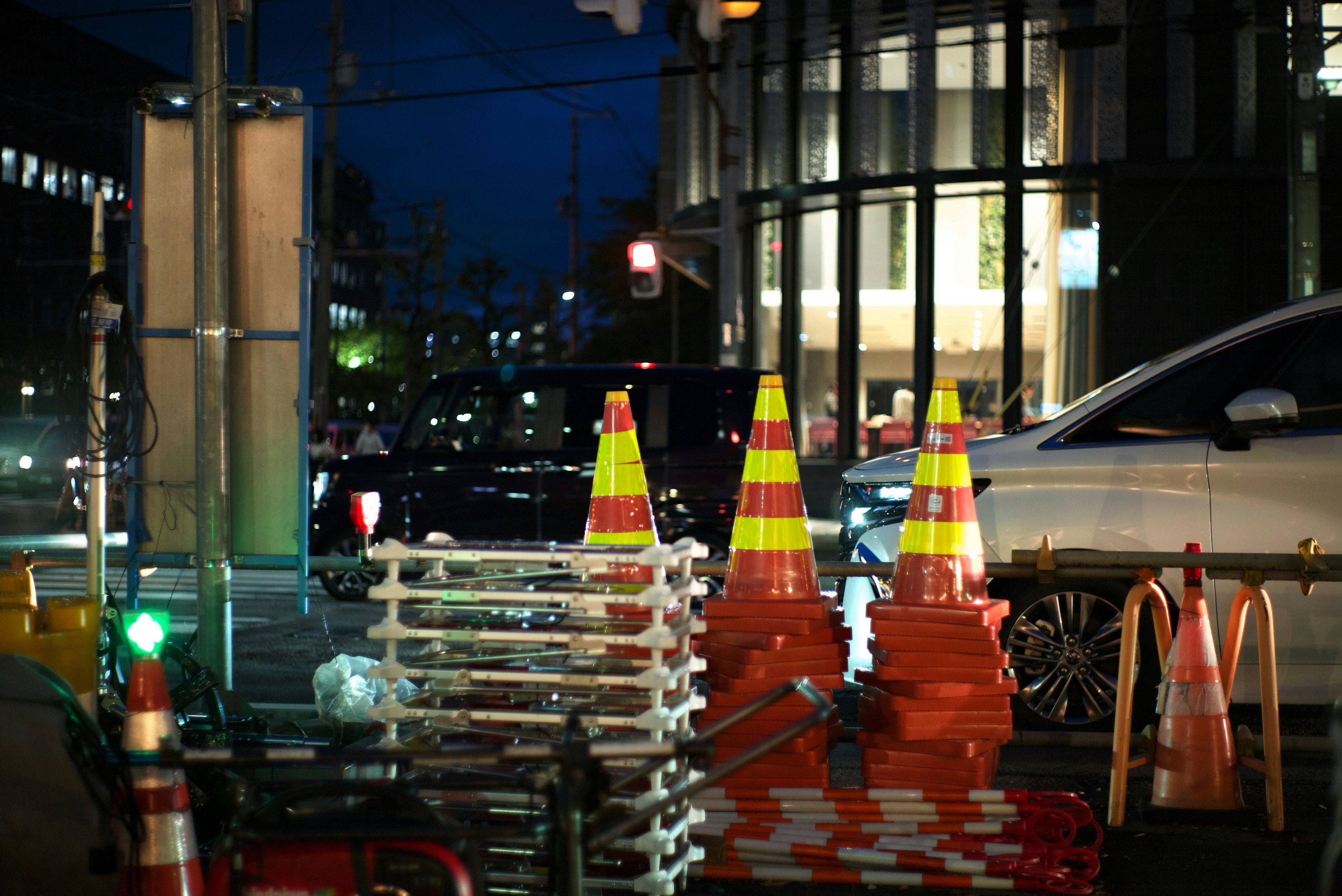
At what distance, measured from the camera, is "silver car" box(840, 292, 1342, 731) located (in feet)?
19.4

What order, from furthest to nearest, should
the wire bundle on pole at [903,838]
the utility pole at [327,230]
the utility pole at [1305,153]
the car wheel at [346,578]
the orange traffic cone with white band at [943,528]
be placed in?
1. the utility pole at [327,230]
2. the car wheel at [346,578]
3. the utility pole at [1305,153]
4. the orange traffic cone with white band at [943,528]
5. the wire bundle on pole at [903,838]

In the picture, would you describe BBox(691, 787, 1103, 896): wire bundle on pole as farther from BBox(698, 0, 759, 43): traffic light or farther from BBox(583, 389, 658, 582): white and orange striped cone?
BBox(698, 0, 759, 43): traffic light

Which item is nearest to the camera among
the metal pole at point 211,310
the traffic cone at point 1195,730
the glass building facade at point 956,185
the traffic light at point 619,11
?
the traffic cone at point 1195,730

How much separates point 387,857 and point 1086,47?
1779 centimetres

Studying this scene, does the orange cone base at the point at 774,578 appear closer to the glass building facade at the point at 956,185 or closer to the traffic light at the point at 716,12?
the traffic light at the point at 716,12

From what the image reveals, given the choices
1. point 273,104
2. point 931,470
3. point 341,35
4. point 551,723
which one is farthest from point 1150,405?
point 341,35

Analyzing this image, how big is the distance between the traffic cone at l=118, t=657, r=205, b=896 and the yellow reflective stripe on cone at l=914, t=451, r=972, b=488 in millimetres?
3021

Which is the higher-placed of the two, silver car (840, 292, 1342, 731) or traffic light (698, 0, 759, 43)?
traffic light (698, 0, 759, 43)

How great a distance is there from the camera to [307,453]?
6223mm

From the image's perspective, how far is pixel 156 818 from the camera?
11.4 feet

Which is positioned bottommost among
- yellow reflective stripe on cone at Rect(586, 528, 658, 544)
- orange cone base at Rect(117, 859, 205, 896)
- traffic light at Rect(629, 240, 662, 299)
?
orange cone base at Rect(117, 859, 205, 896)

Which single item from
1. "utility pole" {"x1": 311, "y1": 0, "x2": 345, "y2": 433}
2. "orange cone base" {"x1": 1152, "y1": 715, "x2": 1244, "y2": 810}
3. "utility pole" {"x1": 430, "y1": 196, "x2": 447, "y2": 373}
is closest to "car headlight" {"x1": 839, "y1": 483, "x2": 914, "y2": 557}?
"orange cone base" {"x1": 1152, "y1": 715, "x2": 1244, "y2": 810}

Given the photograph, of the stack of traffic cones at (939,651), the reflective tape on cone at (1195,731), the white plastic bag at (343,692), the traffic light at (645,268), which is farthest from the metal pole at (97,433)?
the traffic light at (645,268)

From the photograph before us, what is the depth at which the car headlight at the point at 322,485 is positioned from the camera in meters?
11.2
